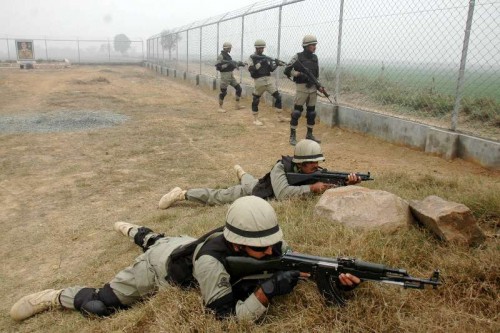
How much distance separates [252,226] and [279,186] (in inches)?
71.1

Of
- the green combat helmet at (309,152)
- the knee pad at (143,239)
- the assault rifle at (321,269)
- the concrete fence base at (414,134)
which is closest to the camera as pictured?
the assault rifle at (321,269)

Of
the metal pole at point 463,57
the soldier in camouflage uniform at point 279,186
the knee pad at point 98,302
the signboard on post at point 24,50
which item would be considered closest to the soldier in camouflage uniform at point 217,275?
the knee pad at point 98,302

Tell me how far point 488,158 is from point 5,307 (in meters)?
5.26

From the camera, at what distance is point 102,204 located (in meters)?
4.99

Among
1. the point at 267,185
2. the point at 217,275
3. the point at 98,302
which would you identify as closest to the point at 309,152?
the point at 267,185

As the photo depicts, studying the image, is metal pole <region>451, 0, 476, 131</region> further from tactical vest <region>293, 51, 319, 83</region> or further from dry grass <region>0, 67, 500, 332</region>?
tactical vest <region>293, 51, 319, 83</region>

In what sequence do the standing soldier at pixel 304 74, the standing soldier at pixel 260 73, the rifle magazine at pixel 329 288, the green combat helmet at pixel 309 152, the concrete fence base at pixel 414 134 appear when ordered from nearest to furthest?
1. the rifle magazine at pixel 329 288
2. the green combat helmet at pixel 309 152
3. the concrete fence base at pixel 414 134
4. the standing soldier at pixel 304 74
5. the standing soldier at pixel 260 73

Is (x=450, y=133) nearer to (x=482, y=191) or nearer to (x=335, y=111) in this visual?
(x=482, y=191)

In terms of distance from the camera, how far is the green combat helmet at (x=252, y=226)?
2.31m

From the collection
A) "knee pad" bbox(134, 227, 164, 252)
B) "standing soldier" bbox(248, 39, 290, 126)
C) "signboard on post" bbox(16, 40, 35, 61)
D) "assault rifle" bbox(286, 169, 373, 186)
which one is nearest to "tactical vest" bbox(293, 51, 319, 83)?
"standing soldier" bbox(248, 39, 290, 126)

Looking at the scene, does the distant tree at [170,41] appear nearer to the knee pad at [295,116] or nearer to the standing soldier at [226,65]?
the standing soldier at [226,65]

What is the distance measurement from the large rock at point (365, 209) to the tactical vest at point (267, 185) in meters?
0.72

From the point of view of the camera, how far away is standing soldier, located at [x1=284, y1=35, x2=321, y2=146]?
23.3 feet

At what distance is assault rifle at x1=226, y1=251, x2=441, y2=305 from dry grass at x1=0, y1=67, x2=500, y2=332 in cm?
11
